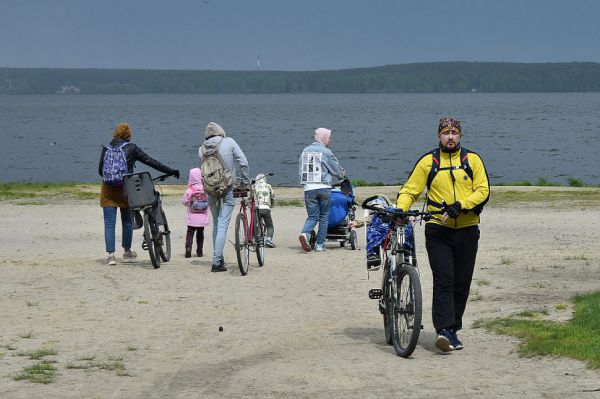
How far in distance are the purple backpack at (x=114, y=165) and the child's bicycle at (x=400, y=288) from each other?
6012 millimetres

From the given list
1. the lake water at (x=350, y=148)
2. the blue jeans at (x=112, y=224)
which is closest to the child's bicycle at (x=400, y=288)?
the blue jeans at (x=112, y=224)

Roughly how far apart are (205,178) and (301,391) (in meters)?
6.95

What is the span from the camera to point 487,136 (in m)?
109

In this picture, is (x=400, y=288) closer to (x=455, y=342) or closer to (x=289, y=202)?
(x=455, y=342)

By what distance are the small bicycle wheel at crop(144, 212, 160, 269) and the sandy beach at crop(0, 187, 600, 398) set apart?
153 millimetres

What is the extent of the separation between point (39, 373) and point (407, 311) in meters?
2.70

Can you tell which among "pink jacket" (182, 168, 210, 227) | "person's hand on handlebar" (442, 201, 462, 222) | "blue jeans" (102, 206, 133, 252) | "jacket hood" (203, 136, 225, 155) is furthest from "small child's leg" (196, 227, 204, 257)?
"person's hand on handlebar" (442, 201, 462, 222)

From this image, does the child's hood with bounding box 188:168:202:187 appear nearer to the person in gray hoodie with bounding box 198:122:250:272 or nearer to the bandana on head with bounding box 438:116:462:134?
the person in gray hoodie with bounding box 198:122:250:272

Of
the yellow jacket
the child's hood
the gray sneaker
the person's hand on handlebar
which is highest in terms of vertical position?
the yellow jacket

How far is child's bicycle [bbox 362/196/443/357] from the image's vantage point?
355 inches

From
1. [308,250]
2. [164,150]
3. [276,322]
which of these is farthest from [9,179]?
[276,322]

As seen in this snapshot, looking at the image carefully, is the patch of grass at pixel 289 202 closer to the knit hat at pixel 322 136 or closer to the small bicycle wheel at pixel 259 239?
the knit hat at pixel 322 136

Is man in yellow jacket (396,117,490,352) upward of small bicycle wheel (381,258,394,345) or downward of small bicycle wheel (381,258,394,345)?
upward

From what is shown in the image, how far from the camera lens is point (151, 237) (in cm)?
1545
